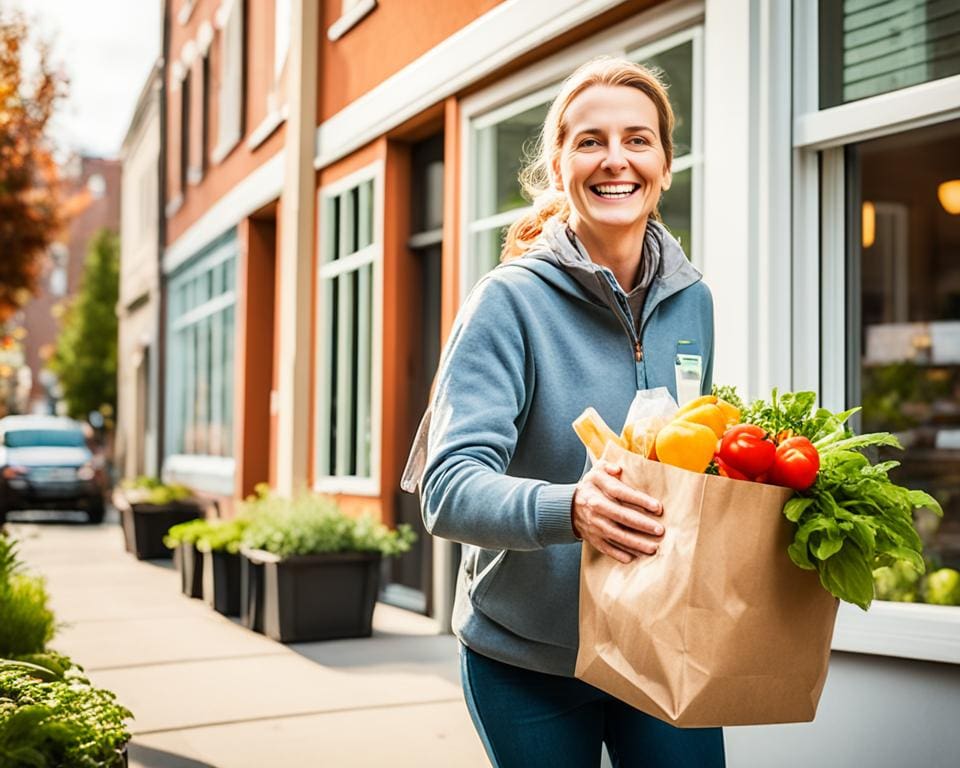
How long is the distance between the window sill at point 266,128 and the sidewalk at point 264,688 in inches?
186

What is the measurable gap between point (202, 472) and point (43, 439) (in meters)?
5.79

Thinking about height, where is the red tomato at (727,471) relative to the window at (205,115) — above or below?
below

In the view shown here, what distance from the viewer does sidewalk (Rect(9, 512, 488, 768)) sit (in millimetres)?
4961

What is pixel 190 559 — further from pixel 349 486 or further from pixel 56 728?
pixel 56 728

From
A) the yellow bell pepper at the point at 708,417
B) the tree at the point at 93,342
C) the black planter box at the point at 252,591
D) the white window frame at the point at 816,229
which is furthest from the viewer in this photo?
the tree at the point at 93,342

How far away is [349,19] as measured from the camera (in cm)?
945

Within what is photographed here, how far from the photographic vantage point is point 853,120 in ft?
14.1

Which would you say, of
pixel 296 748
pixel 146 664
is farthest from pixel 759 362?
pixel 146 664

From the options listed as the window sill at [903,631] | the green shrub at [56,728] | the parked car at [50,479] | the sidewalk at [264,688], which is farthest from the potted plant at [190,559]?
the parked car at [50,479]

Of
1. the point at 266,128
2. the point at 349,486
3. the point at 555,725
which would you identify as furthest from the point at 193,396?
the point at 555,725

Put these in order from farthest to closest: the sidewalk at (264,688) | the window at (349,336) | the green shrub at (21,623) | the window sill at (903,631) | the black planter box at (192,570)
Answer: the window at (349,336) → the black planter box at (192,570) → the sidewalk at (264,688) → the green shrub at (21,623) → the window sill at (903,631)

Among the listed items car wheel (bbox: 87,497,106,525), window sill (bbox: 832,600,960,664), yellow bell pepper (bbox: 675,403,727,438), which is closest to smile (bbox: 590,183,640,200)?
yellow bell pepper (bbox: 675,403,727,438)

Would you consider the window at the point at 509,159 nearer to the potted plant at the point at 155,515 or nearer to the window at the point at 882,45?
the window at the point at 882,45

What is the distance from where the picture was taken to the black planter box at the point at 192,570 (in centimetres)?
921
